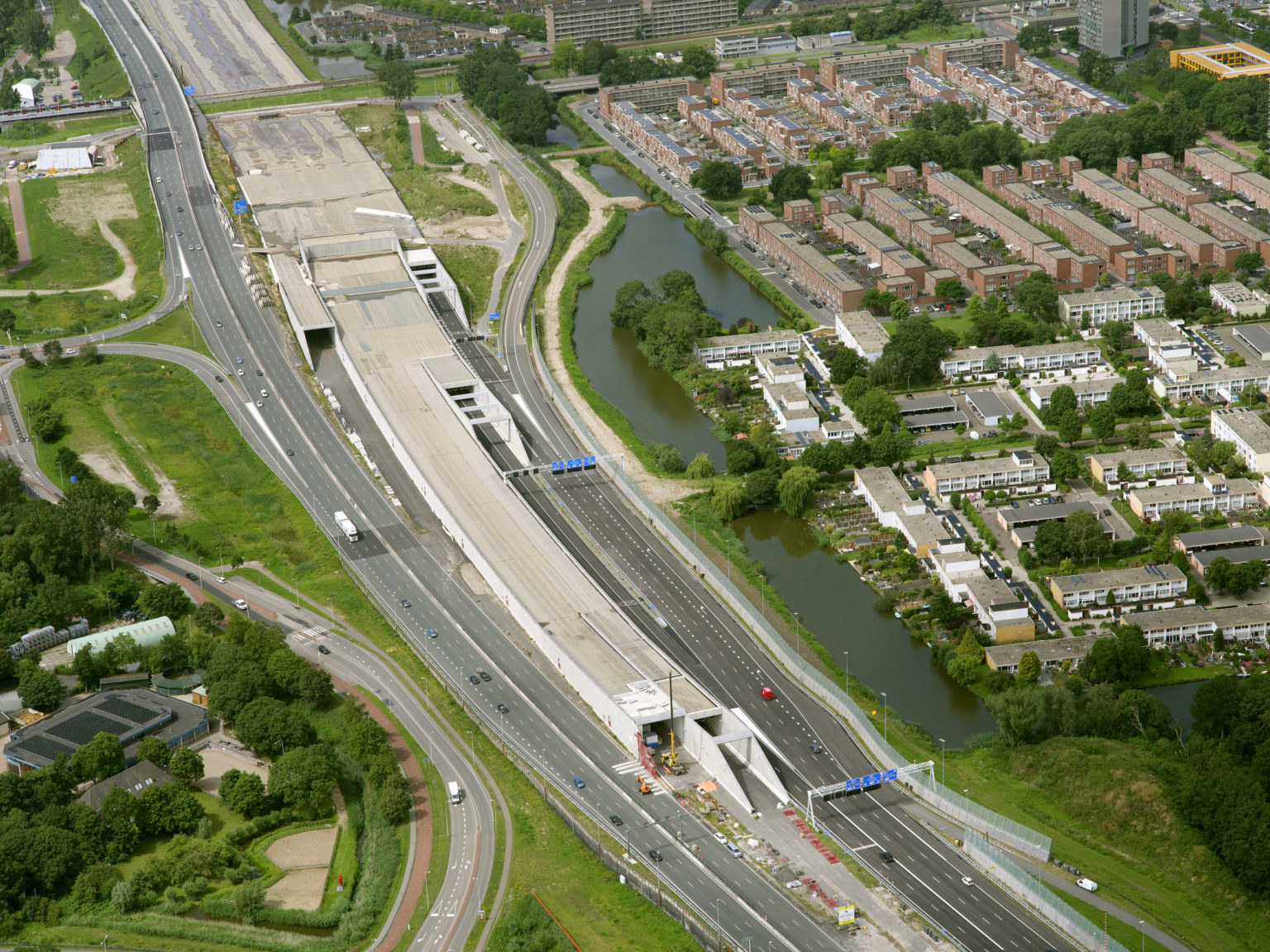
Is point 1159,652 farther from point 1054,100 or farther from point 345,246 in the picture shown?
point 1054,100

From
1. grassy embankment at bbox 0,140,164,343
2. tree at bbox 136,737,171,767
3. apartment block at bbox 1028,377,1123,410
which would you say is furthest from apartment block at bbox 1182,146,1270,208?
tree at bbox 136,737,171,767

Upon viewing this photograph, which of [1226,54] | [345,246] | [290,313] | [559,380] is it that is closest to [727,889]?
[559,380]

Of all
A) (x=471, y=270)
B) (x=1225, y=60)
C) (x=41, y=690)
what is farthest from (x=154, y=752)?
(x=1225, y=60)

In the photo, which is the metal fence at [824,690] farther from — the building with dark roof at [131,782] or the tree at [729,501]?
the building with dark roof at [131,782]

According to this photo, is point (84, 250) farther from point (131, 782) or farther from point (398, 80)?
point (131, 782)

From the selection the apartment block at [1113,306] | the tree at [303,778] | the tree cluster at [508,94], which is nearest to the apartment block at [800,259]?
the apartment block at [1113,306]
